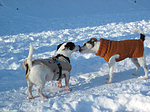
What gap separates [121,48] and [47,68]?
197 cm

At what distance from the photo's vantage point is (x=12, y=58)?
5684 mm

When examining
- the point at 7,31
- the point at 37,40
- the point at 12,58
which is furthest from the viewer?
the point at 7,31

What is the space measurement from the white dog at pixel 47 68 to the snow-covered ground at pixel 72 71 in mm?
419

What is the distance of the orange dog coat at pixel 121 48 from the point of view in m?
4.03

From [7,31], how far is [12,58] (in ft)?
14.4

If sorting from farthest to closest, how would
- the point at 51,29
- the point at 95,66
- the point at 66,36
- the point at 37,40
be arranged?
the point at 51,29 < the point at 66,36 < the point at 37,40 < the point at 95,66

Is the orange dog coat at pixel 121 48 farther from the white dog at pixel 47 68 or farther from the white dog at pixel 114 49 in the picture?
the white dog at pixel 47 68

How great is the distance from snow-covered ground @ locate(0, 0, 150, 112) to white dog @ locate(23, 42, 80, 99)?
0.42 m

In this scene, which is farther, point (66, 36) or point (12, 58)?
point (66, 36)

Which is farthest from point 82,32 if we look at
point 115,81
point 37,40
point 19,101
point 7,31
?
point 19,101

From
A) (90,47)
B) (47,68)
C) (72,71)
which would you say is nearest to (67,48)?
(90,47)

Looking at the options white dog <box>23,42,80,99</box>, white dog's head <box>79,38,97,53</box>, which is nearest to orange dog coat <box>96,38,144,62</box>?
white dog's head <box>79,38,97,53</box>

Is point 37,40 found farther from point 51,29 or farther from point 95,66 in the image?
point 95,66

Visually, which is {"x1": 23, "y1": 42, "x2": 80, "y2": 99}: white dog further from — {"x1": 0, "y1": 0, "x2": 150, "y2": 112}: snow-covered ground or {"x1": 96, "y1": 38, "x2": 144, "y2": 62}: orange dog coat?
{"x1": 96, "y1": 38, "x2": 144, "y2": 62}: orange dog coat
